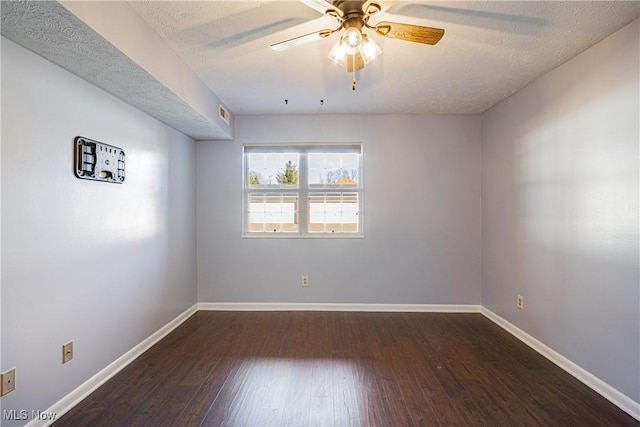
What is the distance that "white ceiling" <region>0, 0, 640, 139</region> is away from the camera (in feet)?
5.29

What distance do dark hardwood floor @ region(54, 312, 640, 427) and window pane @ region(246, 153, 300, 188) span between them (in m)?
1.77

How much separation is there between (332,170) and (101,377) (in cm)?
301

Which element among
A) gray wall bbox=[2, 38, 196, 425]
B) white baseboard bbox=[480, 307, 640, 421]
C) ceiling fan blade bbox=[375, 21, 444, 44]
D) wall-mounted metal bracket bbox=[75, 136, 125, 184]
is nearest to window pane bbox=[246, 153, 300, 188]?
gray wall bbox=[2, 38, 196, 425]

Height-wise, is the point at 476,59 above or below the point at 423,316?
above

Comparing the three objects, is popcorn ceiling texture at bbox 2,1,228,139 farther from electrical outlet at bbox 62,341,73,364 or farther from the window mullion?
electrical outlet at bbox 62,341,73,364

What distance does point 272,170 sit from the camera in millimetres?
3908

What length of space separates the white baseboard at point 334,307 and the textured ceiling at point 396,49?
241 centimetres

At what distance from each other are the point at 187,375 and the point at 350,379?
125cm

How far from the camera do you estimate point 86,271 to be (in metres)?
2.07

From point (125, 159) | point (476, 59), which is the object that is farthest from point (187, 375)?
point (476, 59)

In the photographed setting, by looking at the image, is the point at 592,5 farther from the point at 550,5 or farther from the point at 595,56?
the point at 595,56

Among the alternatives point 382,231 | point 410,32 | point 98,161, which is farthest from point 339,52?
point 382,231

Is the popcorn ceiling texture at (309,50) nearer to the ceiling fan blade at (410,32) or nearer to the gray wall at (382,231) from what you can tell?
the ceiling fan blade at (410,32)

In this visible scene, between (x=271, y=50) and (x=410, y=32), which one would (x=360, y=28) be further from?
(x=271, y=50)
